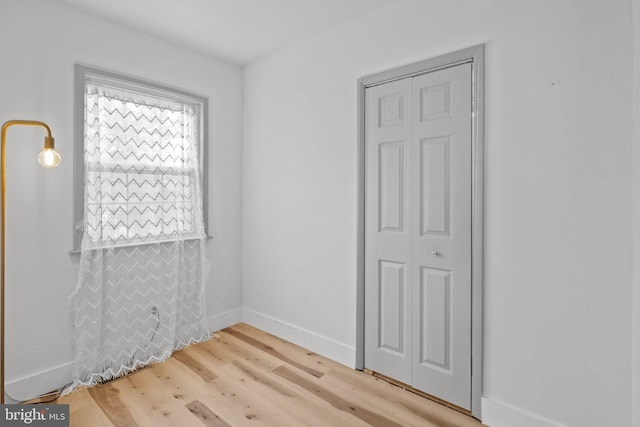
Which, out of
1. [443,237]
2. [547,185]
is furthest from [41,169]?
[547,185]

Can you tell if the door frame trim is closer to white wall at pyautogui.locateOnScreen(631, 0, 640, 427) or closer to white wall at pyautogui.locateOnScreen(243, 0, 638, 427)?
white wall at pyautogui.locateOnScreen(243, 0, 638, 427)

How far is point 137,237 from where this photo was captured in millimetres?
2814

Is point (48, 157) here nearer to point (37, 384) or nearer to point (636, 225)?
point (37, 384)

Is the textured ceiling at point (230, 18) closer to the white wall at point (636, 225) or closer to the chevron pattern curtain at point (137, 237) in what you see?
the chevron pattern curtain at point (137, 237)

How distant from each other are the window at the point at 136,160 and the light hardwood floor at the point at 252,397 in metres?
1.09

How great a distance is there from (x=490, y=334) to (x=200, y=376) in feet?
6.79

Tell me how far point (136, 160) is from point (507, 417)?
3173mm

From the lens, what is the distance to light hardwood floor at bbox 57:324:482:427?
207cm

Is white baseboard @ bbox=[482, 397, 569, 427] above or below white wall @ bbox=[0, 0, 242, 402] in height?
below

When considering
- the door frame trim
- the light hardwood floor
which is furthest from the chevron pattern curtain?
the door frame trim

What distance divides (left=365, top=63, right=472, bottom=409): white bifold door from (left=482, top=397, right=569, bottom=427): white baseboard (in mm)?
122

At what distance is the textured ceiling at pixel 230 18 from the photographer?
245 cm

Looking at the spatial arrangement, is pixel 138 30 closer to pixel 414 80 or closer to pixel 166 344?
pixel 414 80

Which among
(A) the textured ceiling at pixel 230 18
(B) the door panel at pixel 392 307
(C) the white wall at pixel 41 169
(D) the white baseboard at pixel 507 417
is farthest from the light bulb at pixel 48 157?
(D) the white baseboard at pixel 507 417
